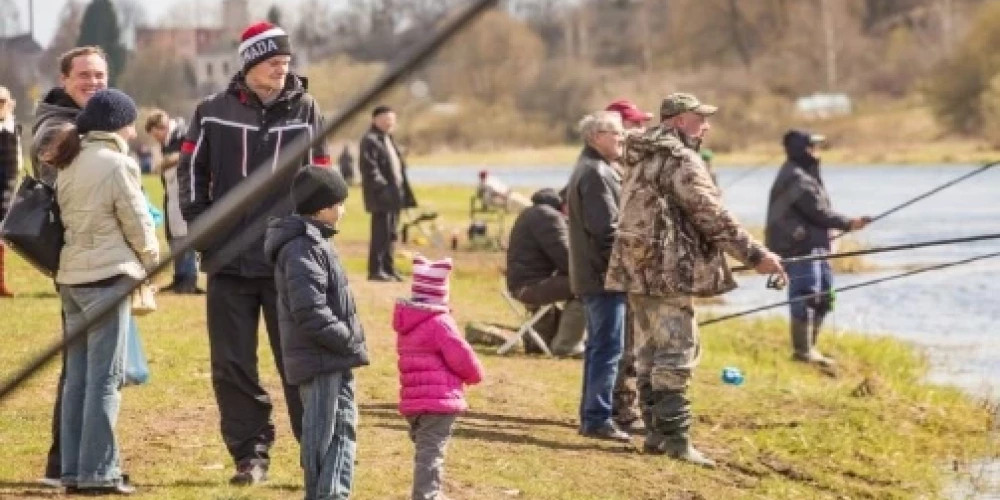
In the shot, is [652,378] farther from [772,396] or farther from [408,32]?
[408,32]

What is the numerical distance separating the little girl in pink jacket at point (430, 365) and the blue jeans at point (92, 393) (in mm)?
973

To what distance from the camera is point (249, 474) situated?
7043 millimetres

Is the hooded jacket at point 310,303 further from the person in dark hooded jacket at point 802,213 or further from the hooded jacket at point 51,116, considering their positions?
the person in dark hooded jacket at point 802,213

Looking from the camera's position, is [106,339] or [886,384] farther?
[886,384]

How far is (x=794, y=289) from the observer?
13.6 meters

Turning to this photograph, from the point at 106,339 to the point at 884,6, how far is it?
6.00m

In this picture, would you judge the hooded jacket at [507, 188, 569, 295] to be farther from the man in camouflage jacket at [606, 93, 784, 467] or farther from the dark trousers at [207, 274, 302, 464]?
the dark trousers at [207, 274, 302, 464]

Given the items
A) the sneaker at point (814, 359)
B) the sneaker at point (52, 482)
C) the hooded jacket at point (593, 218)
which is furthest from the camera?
the sneaker at point (814, 359)

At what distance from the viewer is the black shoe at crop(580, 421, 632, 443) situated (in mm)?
9070

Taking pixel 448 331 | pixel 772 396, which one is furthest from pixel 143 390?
pixel 772 396

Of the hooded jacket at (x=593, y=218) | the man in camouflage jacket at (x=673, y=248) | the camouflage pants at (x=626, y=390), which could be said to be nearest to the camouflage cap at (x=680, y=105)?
the man in camouflage jacket at (x=673, y=248)

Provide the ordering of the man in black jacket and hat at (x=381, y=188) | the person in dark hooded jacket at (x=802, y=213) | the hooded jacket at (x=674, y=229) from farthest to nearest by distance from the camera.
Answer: the man in black jacket and hat at (x=381, y=188) → the person in dark hooded jacket at (x=802, y=213) → the hooded jacket at (x=674, y=229)

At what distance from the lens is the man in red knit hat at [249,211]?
6.78 meters

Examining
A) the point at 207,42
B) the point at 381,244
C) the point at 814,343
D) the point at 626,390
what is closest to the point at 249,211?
the point at 207,42
